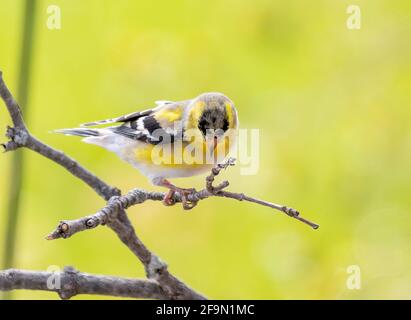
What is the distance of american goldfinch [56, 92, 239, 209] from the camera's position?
2086 mm

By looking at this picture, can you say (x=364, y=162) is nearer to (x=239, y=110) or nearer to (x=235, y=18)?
(x=239, y=110)

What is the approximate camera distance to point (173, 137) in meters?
2.29

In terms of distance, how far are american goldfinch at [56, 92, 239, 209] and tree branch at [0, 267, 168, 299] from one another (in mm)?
276

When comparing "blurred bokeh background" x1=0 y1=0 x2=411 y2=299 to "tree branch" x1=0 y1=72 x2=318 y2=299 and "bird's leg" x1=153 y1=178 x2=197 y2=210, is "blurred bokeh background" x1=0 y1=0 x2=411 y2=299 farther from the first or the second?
"tree branch" x1=0 y1=72 x2=318 y2=299

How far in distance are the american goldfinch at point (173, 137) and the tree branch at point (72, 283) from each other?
0.28 metres

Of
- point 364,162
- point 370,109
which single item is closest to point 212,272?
point 364,162

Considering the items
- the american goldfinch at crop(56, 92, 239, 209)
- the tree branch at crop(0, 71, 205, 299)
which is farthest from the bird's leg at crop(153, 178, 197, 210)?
the tree branch at crop(0, 71, 205, 299)

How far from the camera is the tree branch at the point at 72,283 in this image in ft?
4.91

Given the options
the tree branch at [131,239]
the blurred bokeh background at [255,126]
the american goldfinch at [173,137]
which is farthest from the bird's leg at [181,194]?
the blurred bokeh background at [255,126]

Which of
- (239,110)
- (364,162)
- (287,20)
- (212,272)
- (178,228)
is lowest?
(212,272)

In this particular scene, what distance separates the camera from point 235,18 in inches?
107

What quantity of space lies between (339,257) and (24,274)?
4.23 ft

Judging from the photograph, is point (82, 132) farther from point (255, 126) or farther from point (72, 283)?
point (72, 283)

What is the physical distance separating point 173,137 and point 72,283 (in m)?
0.85
